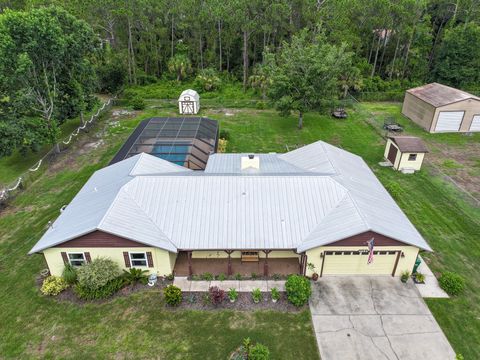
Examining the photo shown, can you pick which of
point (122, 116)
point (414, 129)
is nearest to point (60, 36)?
point (122, 116)

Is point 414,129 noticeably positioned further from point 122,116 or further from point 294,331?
point 122,116

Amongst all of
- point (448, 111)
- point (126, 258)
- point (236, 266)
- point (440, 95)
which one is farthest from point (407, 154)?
point (126, 258)

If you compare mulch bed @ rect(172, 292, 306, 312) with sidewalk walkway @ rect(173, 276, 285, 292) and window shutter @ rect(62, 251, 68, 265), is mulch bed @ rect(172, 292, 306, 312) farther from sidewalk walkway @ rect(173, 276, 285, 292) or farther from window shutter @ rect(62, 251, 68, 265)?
window shutter @ rect(62, 251, 68, 265)

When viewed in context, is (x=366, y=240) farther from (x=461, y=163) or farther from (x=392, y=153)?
(x=461, y=163)

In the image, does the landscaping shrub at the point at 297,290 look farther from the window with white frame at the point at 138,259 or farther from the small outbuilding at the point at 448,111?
the small outbuilding at the point at 448,111

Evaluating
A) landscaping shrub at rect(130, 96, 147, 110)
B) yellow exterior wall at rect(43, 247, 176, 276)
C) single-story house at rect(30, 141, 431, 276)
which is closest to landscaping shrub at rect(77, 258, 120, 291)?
yellow exterior wall at rect(43, 247, 176, 276)
